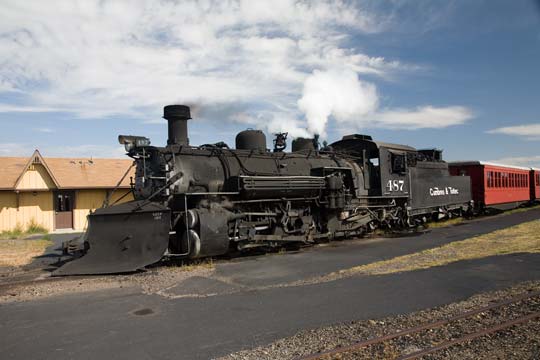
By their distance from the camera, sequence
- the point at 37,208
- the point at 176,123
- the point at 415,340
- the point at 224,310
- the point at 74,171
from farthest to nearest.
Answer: the point at 74,171 < the point at 37,208 < the point at 176,123 < the point at 224,310 < the point at 415,340

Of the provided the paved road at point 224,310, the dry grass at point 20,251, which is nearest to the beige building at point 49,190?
the dry grass at point 20,251

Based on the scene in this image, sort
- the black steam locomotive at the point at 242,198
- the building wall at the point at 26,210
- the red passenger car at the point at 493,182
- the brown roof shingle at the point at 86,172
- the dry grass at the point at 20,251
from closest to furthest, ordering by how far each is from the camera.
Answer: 1. the black steam locomotive at the point at 242,198
2. the dry grass at the point at 20,251
3. the building wall at the point at 26,210
4. the red passenger car at the point at 493,182
5. the brown roof shingle at the point at 86,172

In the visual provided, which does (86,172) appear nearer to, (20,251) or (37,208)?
(37,208)

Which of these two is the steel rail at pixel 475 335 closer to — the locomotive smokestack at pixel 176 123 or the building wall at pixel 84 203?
the locomotive smokestack at pixel 176 123

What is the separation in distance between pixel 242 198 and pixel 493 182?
18848 mm

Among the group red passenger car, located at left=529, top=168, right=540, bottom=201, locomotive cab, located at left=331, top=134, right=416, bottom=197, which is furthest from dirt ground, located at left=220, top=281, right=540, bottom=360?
red passenger car, located at left=529, top=168, right=540, bottom=201

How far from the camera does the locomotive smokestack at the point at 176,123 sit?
11484 millimetres

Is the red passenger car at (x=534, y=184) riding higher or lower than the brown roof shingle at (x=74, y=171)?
lower

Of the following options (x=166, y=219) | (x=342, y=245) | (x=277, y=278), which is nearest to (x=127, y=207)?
(x=166, y=219)

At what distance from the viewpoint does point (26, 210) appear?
23.1 metres

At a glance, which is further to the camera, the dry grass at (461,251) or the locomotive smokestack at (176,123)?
the locomotive smokestack at (176,123)

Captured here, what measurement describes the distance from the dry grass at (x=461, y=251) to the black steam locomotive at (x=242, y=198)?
313cm

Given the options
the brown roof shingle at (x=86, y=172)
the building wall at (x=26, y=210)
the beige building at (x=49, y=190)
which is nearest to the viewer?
the building wall at (x=26, y=210)

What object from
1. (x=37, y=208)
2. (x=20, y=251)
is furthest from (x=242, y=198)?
(x=37, y=208)
